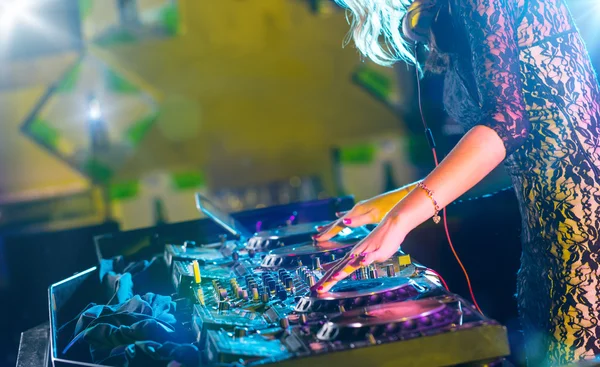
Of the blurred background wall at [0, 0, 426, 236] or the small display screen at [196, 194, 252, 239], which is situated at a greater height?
the blurred background wall at [0, 0, 426, 236]

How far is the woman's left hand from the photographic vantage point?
1.21 meters

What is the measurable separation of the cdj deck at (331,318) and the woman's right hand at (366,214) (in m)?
0.17

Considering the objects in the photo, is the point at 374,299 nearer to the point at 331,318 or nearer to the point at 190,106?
the point at 331,318

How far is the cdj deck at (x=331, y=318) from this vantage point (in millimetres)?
975

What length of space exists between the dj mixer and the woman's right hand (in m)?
0.17

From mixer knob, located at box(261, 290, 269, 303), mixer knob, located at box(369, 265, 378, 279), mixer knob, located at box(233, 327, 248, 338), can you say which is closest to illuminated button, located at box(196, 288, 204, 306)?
mixer knob, located at box(261, 290, 269, 303)

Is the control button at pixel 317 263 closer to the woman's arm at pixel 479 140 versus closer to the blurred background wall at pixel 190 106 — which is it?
the woman's arm at pixel 479 140

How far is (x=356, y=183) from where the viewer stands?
6.08 m

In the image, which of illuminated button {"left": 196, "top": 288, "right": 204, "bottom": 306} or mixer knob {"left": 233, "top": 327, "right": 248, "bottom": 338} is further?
illuminated button {"left": 196, "top": 288, "right": 204, "bottom": 306}

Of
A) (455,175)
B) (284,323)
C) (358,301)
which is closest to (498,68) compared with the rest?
(455,175)

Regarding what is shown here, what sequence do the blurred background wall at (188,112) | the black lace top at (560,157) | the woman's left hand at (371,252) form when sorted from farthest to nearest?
the blurred background wall at (188,112)
the black lace top at (560,157)
the woman's left hand at (371,252)

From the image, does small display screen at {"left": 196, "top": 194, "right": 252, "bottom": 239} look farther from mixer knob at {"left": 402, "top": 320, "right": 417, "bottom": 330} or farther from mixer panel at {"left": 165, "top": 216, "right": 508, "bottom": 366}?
mixer knob at {"left": 402, "top": 320, "right": 417, "bottom": 330}

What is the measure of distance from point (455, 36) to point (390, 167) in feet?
15.3

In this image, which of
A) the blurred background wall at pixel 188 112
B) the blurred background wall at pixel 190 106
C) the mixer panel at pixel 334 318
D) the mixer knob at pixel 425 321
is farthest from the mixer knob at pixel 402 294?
the blurred background wall at pixel 190 106
